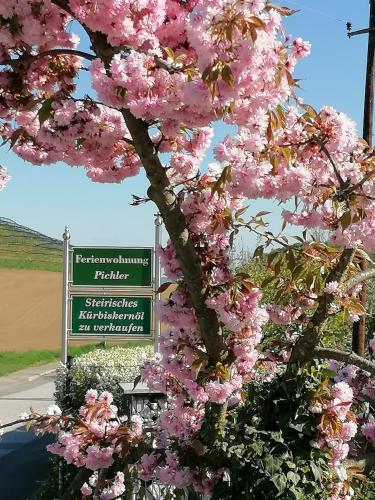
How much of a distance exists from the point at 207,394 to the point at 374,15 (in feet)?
21.3

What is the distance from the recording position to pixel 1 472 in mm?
8211

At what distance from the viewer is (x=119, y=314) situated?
861cm

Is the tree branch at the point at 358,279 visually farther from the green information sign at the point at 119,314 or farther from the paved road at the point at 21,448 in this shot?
the green information sign at the point at 119,314

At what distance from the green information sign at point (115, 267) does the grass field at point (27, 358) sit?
10.0 meters

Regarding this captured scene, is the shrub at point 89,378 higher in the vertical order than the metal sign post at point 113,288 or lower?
lower

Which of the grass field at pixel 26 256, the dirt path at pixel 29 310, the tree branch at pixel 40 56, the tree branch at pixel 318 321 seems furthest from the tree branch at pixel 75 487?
the grass field at pixel 26 256

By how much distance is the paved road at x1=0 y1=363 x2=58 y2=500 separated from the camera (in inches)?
302

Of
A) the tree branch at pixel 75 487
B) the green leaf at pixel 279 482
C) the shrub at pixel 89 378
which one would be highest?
the green leaf at pixel 279 482

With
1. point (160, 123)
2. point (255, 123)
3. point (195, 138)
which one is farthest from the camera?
point (195, 138)

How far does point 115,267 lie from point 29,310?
95.8ft

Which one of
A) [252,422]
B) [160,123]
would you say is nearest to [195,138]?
[160,123]

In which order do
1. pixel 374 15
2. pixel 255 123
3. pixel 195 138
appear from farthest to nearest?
1. pixel 374 15
2. pixel 195 138
3. pixel 255 123

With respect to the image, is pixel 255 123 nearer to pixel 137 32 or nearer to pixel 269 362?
pixel 137 32

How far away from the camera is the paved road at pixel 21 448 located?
7.68 metres
